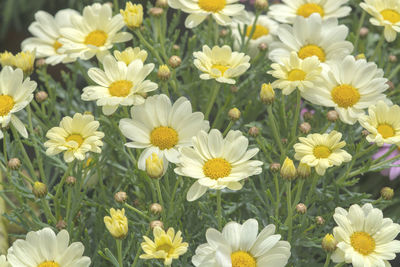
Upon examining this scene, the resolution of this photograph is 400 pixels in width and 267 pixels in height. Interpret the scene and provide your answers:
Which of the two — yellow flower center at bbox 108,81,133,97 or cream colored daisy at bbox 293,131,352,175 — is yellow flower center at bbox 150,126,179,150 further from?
cream colored daisy at bbox 293,131,352,175

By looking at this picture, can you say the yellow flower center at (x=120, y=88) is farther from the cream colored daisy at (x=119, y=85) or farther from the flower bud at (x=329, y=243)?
the flower bud at (x=329, y=243)

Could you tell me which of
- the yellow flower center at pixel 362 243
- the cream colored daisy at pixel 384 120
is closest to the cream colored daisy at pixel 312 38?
the cream colored daisy at pixel 384 120

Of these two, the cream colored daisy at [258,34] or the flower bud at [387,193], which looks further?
the cream colored daisy at [258,34]

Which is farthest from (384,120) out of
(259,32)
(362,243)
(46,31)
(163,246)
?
(46,31)

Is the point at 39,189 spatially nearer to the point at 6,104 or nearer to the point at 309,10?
the point at 6,104

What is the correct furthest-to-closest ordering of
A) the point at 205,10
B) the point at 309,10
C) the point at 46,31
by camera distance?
the point at 46,31
the point at 309,10
the point at 205,10

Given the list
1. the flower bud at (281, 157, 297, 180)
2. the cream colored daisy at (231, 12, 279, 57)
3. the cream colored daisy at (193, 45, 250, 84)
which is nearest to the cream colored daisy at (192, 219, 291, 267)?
the flower bud at (281, 157, 297, 180)

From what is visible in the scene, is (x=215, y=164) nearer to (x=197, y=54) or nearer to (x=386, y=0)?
(x=197, y=54)
